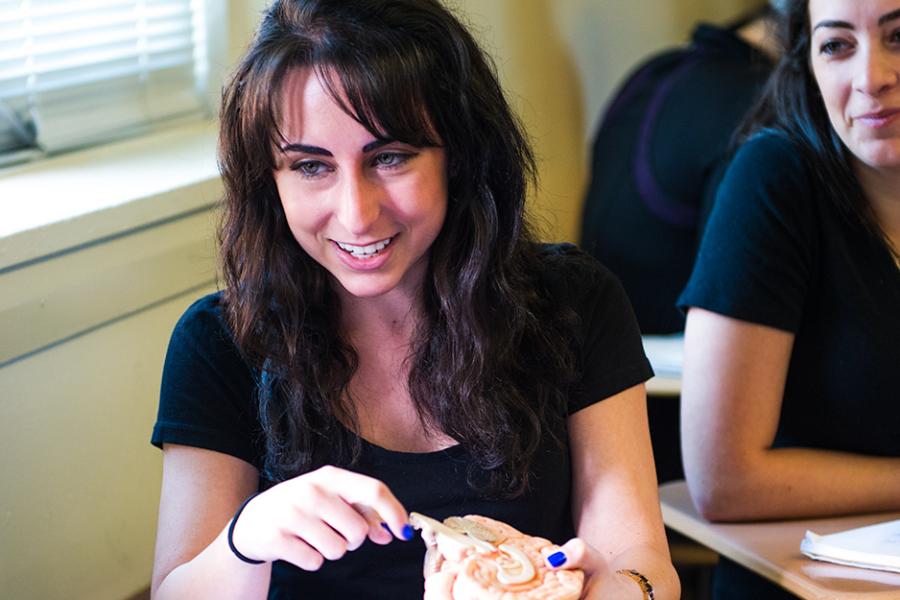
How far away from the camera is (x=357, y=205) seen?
128 cm

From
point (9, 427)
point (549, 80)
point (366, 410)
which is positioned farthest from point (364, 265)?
point (549, 80)

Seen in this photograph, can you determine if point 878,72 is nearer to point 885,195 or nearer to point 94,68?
point 885,195

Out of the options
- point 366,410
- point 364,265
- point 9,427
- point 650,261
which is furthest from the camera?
point 650,261

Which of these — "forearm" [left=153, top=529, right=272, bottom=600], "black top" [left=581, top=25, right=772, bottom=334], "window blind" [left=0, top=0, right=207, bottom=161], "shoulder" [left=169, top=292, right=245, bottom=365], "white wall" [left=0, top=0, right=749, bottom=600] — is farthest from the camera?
"black top" [left=581, top=25, right=772, bottom=334]

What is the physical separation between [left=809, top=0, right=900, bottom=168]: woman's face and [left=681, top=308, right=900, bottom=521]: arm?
30 cm

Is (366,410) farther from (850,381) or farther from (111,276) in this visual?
(850,381)

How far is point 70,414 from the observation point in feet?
5.45

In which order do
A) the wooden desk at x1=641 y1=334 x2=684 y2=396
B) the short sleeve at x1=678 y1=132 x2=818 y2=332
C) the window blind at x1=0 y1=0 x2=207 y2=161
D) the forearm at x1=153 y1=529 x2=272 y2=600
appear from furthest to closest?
1. the wooden desk at x1=641 y1=334 x2=684 y2=396
2. the window blind at x1=0 y1=0 x2=207 y2=161
3. the short sleeve at x1=678 y1=132 x2=818 y2=332
4. the forearm at x1=153 y1=529 x2=272 y2=600

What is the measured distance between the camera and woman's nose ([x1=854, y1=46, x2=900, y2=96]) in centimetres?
166

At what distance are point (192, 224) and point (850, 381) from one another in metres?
1.02

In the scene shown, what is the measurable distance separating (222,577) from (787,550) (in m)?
0.78

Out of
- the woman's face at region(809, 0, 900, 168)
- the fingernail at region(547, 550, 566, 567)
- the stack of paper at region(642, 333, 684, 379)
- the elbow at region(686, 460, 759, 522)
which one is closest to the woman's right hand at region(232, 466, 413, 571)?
the fingernail at region(547, 550, 566, 567)

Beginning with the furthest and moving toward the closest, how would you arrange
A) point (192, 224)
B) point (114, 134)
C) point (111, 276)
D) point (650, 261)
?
point (650, 261), point (114, 134), point (192, 224), point (111, 276)

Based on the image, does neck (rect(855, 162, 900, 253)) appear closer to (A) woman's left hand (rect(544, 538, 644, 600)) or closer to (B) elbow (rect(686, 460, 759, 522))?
(B) elbow (rect(686, 460, 759, 522))
